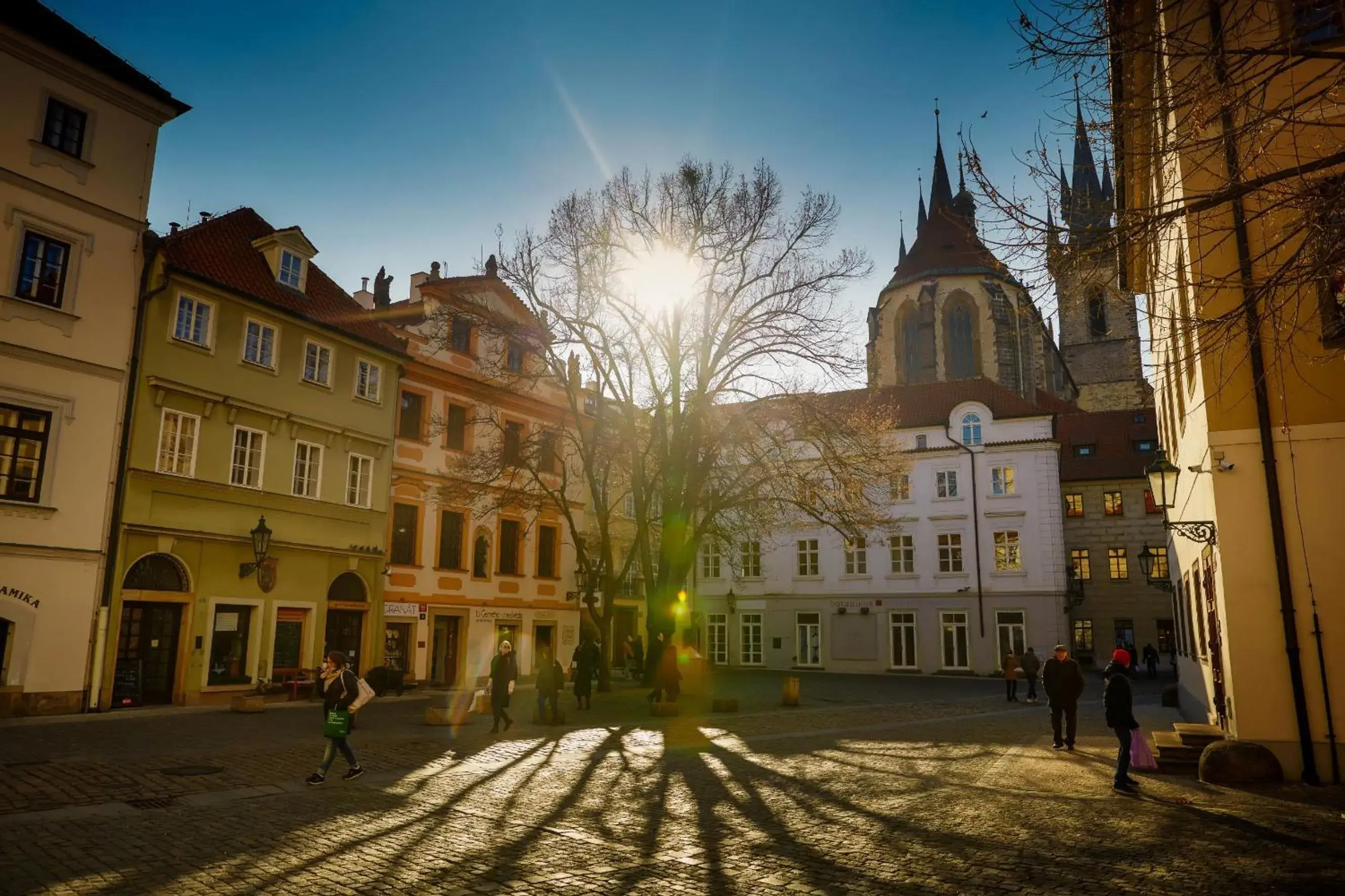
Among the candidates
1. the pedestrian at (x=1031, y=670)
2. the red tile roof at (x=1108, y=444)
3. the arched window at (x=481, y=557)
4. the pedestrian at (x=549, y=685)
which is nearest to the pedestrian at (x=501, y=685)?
the pedestrian at (x=549, y=685)

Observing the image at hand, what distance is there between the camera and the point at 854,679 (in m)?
38.0

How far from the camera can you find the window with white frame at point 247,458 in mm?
23969

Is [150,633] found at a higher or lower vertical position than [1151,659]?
higher

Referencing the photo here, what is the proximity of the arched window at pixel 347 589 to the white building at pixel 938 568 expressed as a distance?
18199mm

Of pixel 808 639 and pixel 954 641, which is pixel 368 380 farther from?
pixel 954 641

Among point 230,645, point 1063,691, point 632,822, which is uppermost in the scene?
point 230,645

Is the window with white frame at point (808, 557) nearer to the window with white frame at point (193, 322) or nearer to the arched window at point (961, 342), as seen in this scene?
the arched window at point (961, 342)

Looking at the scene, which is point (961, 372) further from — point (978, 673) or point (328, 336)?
point (328, 336)

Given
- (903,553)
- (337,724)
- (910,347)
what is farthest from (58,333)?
(910,347)

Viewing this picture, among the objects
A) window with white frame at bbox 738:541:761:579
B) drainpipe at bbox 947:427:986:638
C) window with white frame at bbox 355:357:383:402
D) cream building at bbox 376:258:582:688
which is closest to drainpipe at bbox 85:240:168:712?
window with white frame at bbox 355:357:383:402

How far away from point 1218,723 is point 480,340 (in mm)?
25700

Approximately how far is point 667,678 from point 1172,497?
37.9 ft

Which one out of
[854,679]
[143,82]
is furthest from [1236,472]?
[854,679]

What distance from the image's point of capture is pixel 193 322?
907 inches
